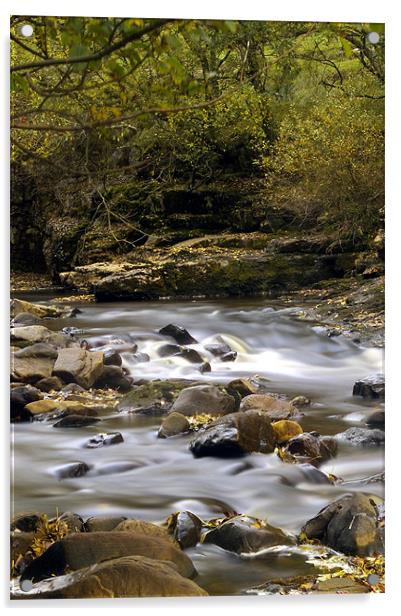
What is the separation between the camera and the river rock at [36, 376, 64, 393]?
3.71 m

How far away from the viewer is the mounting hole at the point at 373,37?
Answer: 3.90 meters

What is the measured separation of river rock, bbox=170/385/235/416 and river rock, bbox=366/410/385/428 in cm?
65

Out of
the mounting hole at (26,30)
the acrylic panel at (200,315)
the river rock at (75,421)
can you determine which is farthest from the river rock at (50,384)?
the mounting hole at (26,30)

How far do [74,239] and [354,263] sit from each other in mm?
1340

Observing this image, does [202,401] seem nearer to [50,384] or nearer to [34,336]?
[50,384]

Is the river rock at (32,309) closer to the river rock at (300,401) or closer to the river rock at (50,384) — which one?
the river rock at (50,384)

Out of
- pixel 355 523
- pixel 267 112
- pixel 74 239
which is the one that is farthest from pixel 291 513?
pixel 267 112

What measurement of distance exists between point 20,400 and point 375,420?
1649 millimetres

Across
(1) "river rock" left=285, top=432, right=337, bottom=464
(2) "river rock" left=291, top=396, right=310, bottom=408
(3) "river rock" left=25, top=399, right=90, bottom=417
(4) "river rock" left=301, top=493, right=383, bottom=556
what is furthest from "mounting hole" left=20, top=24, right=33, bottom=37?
(4) "river rock" left=301, top=493, right=383, bottom=556

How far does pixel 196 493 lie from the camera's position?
3.69 m

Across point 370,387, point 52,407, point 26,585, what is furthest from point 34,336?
point 370,387
